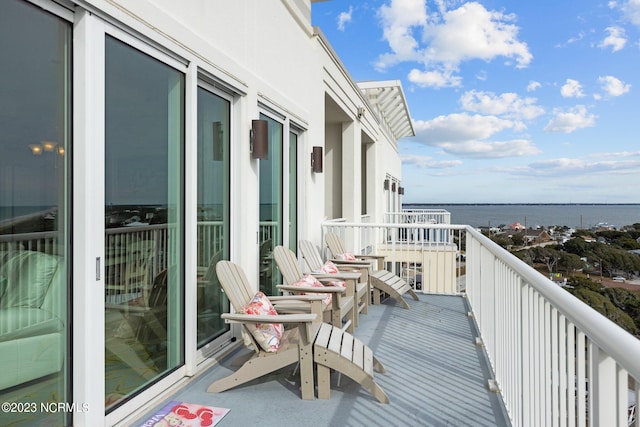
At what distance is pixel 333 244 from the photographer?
5.72m

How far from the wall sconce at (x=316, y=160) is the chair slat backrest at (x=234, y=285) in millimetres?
2904

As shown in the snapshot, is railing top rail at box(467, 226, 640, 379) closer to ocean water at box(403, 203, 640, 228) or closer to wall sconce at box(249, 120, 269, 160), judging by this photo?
wall sconce at box(249, 120, 269, 160)

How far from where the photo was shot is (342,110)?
7.98 meters

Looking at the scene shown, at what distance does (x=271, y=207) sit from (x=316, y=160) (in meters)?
1.53

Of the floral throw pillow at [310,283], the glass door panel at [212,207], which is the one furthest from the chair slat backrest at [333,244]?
the glass door panel at [212,207]

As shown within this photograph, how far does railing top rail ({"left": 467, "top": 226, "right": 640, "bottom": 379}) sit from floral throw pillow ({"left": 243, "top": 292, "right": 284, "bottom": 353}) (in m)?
1.66

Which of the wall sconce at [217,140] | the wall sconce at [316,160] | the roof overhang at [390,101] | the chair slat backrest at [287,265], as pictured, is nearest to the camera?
the wall sconce at [217,140]

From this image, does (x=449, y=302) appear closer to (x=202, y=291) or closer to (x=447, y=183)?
(x=202, y=291)

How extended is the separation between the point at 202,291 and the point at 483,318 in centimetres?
236

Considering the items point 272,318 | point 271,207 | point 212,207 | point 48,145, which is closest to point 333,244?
point 271,207

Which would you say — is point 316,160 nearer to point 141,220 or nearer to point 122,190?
point 141,220

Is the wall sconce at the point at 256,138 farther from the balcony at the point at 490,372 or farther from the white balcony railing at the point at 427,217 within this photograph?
the white balcony railing at the point at 427,217

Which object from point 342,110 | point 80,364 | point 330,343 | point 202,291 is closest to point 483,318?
point 330,343

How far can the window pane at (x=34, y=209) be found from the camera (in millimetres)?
1693
